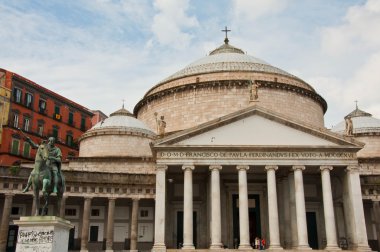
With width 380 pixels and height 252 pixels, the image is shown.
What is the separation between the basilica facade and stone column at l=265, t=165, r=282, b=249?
7 centimetres

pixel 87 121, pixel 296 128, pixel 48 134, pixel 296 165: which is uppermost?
pixel 87 121

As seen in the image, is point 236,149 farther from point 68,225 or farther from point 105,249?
point 68,225

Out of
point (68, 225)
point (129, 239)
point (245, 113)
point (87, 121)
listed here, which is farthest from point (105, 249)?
point (87, 121)

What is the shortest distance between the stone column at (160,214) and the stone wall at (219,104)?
11.1m

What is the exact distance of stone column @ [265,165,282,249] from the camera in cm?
2697

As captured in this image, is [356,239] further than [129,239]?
No

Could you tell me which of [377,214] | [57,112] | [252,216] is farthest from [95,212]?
[57,112]

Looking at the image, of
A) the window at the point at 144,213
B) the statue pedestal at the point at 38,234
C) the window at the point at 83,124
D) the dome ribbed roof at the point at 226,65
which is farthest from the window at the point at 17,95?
the statue pedestal at the point at 38,234

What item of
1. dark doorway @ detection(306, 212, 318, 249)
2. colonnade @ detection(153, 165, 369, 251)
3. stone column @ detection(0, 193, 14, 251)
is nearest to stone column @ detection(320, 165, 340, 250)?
colonnade @ detection(153, 165, 369, 251)

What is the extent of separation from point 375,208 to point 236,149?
12153 mm

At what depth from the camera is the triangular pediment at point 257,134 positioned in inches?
1134

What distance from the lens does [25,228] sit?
1296cm

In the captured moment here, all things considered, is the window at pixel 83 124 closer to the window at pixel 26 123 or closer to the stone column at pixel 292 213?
the window at pixel 26 123

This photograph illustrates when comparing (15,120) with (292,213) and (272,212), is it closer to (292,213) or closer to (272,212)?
(272,212)
